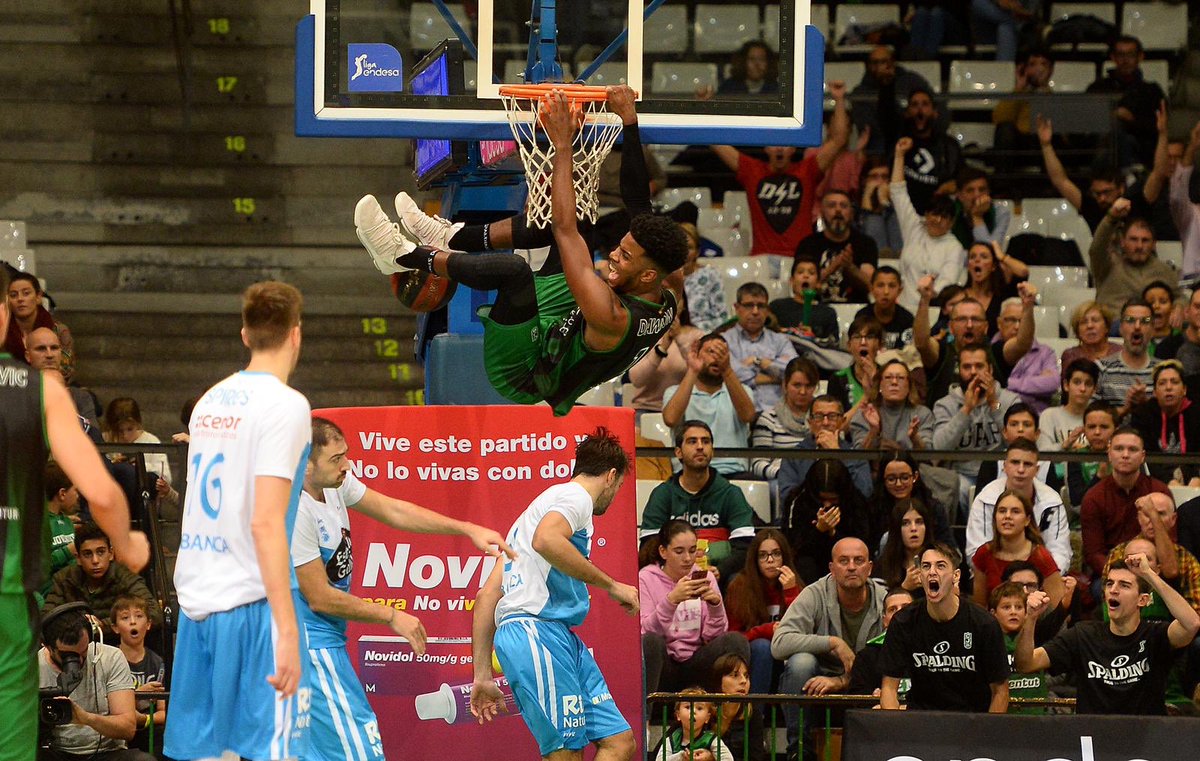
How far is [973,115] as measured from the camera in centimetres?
1717

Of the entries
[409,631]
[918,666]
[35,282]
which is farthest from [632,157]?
[35,282]

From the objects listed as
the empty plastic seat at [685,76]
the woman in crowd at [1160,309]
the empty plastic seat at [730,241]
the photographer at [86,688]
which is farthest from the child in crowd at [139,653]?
the empty plastic seat at [685,76]

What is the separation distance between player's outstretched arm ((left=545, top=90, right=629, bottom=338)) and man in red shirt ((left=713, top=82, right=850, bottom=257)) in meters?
7.91

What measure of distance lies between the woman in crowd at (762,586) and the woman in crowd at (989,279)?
393 cm

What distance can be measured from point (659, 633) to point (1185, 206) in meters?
7.80

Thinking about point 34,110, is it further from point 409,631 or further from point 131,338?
point 409,631

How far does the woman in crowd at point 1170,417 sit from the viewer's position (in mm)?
11430

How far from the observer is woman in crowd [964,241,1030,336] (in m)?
13.5

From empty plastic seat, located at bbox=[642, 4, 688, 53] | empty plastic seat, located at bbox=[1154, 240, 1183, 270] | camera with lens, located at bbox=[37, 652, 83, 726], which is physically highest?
empty plastic seat, located at bbox=[642, 4, 688, 53]

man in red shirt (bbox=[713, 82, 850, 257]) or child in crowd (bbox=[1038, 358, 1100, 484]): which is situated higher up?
man in red shirt (bbox=[713, 82, 850, 257])

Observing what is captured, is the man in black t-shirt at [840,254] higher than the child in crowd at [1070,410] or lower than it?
higher

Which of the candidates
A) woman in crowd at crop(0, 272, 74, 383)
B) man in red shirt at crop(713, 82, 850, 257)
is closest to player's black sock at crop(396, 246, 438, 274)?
woman in crowd at crop(0, 272, 74, 383)

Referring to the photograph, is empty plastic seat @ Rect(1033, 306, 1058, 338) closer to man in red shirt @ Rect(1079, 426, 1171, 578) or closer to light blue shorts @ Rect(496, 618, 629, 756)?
man in red shirt @ Rect(1079, 426, 1171, 578)

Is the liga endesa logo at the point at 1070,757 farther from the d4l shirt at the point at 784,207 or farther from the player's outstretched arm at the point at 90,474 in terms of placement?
the d4l shirt at the point at 784,207
